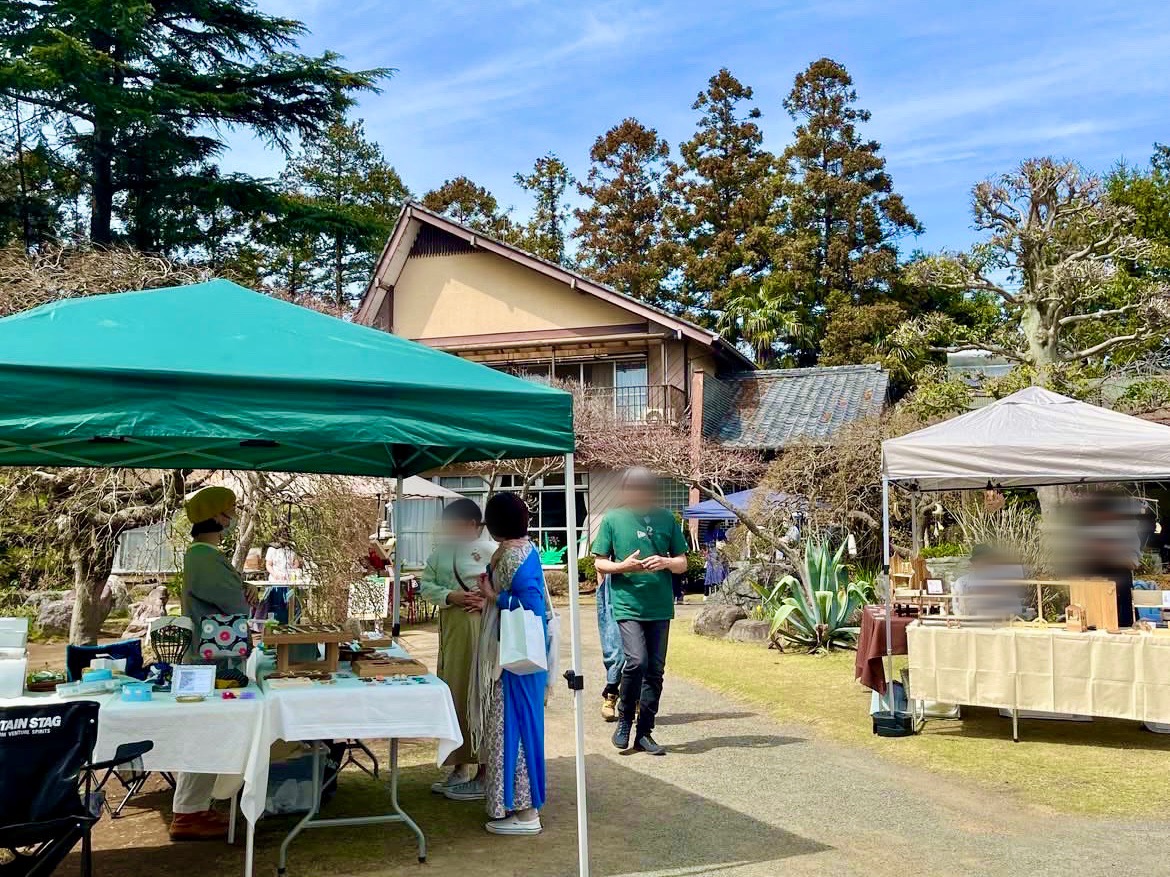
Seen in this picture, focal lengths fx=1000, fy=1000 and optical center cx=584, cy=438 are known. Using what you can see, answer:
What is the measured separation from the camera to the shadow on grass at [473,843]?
15.1ft

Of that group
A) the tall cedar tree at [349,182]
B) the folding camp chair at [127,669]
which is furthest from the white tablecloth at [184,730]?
the tall cedar tree at [349,182]

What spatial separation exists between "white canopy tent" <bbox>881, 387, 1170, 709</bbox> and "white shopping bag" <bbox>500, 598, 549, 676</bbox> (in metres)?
3.48

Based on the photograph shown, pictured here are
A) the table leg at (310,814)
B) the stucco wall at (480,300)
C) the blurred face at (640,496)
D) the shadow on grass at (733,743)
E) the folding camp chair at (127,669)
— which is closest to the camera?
the table leg at (310,814)

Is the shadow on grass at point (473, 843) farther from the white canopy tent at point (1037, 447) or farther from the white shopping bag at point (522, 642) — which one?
the white canopy tent at point (1037, 447)

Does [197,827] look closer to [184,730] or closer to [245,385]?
[184,730]

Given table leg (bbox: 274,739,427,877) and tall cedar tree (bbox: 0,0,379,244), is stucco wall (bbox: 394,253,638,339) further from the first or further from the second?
table leg (bbox: 274,739,427,877)

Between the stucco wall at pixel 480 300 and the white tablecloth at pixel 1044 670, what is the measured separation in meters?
17.8

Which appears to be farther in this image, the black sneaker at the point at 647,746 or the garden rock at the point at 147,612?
the garden rock at the point at 147,612

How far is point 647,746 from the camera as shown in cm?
693

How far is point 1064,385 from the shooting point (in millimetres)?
15078

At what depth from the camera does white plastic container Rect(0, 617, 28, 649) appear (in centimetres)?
440

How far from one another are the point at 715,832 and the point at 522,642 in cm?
143

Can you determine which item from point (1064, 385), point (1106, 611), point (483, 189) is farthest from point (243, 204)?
point (483, 189)

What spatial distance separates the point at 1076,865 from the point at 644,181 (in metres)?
34.1
